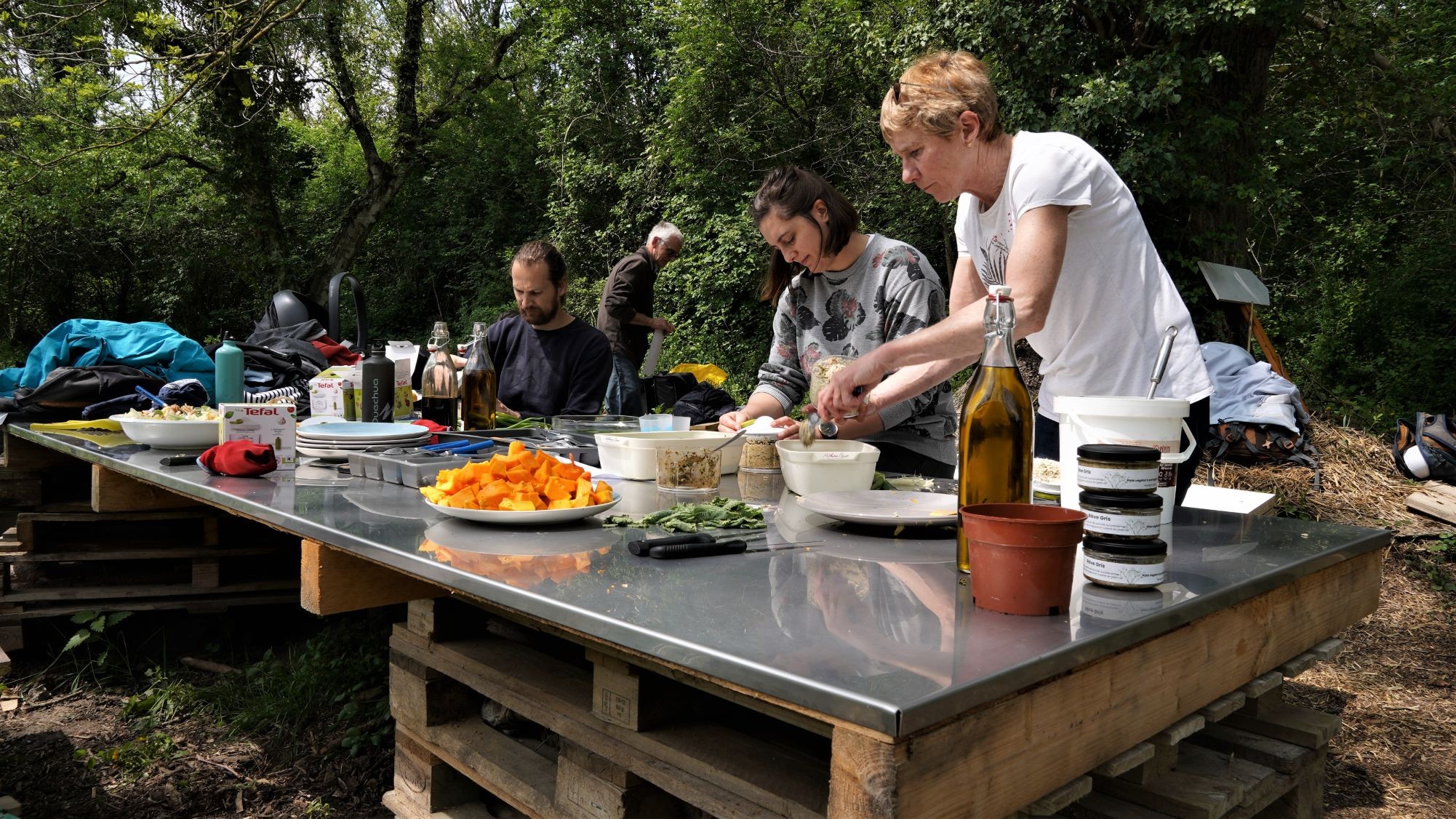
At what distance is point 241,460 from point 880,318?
5.79ft

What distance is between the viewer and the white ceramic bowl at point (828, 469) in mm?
1981

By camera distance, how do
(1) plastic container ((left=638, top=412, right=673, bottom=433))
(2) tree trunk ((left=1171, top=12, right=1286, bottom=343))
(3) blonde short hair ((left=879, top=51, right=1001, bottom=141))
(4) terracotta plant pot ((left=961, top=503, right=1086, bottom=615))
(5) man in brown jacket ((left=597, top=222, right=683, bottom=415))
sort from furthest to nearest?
(2) tree trunk ((left=1171, top=12, right=1286, bottom=343))
(5) man in brown jacket ((left=597, top=222, right=683, bottom=415))
(1) plastic container ((left=638, top=412, right=673, bottom=433))
(3) blonde short hair ((left=879, top=51, right=1001, bottom=141))
(4) terracotta plant pot ((left=961, top=503, right=1086, bottom=615))

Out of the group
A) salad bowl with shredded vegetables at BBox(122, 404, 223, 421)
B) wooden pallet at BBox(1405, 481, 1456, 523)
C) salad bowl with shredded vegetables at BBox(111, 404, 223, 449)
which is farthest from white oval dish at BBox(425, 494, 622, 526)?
wooden pallet at BBox(1405, 481, 1456, 523)

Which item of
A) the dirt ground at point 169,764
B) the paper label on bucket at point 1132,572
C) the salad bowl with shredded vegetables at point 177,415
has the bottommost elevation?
the dirt ground at point 169,764

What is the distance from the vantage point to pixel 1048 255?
1.88 metres

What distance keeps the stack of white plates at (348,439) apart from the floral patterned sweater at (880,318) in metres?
1.11

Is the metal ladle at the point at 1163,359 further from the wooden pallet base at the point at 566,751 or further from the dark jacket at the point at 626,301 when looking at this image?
the dark jacket at the point at 626,301

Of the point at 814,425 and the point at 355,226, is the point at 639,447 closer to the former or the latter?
the point at 814,425

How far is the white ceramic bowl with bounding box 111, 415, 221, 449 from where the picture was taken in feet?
9.03

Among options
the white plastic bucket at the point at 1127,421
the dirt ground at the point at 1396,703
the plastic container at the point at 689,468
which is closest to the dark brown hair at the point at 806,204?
the plastic container at the point at 689,468

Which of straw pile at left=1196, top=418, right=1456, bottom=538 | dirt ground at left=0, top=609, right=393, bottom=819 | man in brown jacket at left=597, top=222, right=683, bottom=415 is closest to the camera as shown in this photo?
dirt ground at left=0, top=609, right=393, bottom=819

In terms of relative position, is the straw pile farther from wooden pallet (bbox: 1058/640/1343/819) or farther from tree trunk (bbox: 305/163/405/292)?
tree trunk (bbox: 305/163/405/292)

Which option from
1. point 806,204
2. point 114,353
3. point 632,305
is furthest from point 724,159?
point 806,204

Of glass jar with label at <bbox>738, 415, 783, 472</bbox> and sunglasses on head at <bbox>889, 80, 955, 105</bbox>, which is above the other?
sunglasses on head at <bbox>889, 80, 955, 105</bbox>
